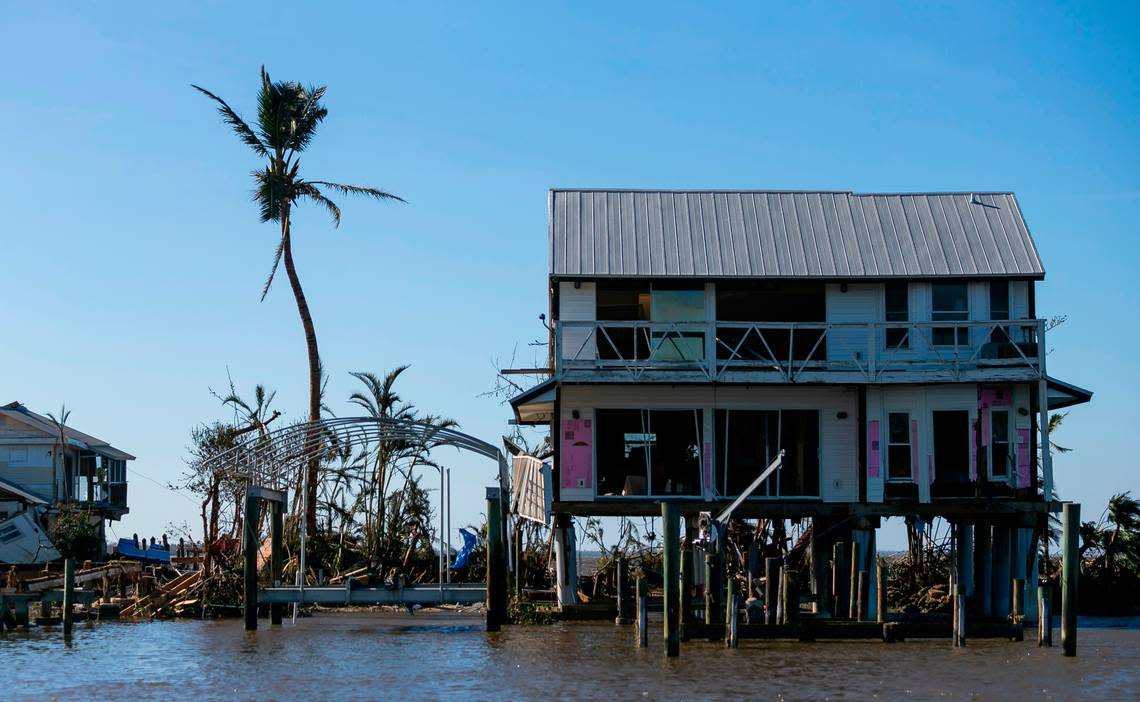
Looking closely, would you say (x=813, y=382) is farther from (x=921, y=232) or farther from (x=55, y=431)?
(x=55, y=431)

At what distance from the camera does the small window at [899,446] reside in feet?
114

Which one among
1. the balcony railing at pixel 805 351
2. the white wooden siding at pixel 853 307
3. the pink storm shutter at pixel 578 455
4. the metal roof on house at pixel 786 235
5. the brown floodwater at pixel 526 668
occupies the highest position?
the metal roof on house at pixel 786 235

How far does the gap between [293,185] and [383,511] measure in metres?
11.8

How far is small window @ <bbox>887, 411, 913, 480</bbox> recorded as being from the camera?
34875mm

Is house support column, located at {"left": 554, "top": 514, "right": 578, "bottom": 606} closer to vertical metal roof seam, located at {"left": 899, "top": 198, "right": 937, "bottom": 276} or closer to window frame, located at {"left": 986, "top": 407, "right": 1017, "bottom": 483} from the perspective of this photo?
window frame, located at {"left": 986, "top": 407, "right": 1017, "bottom": 483}

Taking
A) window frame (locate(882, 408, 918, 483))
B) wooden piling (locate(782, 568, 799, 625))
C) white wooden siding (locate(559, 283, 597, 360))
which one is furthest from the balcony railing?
wooden piling (locate(782, 568, 799, 625))

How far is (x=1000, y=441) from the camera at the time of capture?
3494 centimetres

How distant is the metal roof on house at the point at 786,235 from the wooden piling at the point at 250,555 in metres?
8.83

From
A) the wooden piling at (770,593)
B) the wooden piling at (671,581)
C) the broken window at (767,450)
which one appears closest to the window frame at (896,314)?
the broken window at (767,450)

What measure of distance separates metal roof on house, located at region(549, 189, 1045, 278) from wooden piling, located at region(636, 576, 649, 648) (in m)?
9.21

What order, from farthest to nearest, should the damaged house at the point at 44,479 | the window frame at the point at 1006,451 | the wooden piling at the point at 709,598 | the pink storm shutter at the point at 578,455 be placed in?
1. the damaged house at the point at 44,479
2. the pink storm shutter at the point at 578,455
3. the window frame at the point at 1006,451
4. the wooden piling at the point at 709,598

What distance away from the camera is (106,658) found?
29.0m

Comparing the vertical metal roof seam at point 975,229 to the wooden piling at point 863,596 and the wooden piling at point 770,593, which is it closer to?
the wooden piling at point 863,596

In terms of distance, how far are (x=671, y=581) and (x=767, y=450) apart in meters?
8.44
